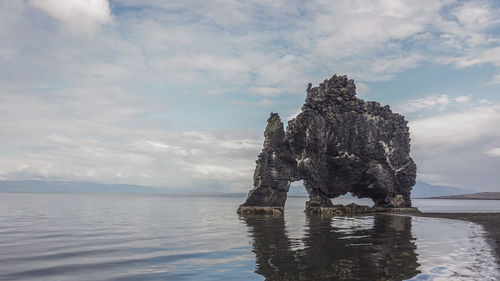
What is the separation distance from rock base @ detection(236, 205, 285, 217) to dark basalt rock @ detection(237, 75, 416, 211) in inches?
76.9

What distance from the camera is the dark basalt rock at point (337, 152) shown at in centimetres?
7606

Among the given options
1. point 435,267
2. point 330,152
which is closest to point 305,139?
point 330,152

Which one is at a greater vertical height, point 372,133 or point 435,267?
point 372,133

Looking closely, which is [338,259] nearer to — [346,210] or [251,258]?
[251,258]

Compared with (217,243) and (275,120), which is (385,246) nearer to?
(217,243)

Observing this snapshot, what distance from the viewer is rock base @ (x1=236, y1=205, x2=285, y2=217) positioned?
6664 cm

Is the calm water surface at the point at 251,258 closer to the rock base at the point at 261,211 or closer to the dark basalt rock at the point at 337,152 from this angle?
the rock base at the point at 261,211

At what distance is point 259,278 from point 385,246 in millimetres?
14166

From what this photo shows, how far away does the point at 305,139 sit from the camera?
7838cm

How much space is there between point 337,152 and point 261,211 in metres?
24.6

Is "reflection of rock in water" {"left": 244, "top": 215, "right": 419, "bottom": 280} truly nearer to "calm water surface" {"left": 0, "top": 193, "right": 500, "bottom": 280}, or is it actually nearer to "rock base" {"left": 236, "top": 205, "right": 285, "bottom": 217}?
"calm water surface" {"left": 0, "top": 193, "right": 500, "bottom": 280}

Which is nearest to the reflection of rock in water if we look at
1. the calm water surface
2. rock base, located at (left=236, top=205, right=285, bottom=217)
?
the calm water surface

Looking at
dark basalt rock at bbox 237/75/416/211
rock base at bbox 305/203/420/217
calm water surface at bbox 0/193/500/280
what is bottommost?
calm water surface at bbox 0/193/500/280

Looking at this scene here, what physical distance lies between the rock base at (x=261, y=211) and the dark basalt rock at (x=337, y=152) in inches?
76.9
